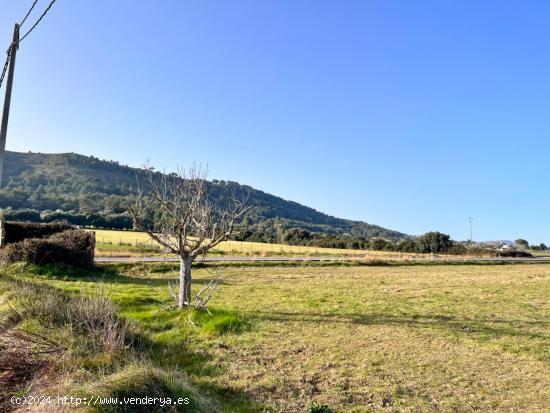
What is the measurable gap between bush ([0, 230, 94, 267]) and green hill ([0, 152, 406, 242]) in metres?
59.2

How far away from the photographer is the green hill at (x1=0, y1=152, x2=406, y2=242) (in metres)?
99.6

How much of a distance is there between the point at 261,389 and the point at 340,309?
25.0ft

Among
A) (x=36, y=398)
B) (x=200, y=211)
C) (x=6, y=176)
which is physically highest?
(x=6, y=176)

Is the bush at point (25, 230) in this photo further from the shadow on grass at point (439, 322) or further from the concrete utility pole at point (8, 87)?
the shadow on grass at point (439, 322)

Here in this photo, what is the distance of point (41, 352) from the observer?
20.1ft

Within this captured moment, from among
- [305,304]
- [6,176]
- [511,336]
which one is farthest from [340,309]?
[6,176]

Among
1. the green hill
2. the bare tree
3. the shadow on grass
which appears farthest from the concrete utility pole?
the green hill

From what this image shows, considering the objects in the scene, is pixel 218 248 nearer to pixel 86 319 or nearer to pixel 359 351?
pixel 359 351

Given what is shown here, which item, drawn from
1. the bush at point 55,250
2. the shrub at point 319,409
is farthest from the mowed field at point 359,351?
the bush at point 55,250

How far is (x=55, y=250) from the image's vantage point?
22.5m

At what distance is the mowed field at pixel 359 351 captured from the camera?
6238 mm

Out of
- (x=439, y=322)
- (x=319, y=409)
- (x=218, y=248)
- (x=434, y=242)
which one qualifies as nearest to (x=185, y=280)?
(x=319, y=409)

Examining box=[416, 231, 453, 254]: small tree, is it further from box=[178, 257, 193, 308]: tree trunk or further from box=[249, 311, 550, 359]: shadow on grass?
box=[178, 257, 193, 308]: tree trunk

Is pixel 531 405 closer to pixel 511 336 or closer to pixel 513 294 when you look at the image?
pixel 511 336
